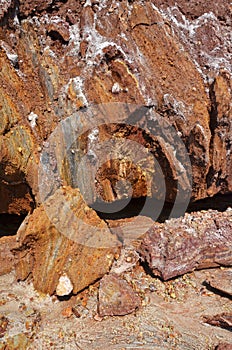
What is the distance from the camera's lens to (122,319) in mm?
3031

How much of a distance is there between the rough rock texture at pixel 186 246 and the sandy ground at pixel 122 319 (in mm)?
145

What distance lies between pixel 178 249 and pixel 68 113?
172 centimetres

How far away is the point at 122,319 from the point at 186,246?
96 cm

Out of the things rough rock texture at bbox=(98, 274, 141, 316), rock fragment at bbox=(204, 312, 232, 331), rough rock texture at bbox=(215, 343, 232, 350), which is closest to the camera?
rough rock texture at bbox=(215, 343, 232, 350)

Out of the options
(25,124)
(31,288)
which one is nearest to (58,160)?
(25,124)

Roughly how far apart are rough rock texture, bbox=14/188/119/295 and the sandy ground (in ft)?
0.44

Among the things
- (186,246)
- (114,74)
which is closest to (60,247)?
(186,246)

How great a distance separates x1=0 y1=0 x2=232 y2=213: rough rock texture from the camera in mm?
3395

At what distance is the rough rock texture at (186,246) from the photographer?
343 centimetres

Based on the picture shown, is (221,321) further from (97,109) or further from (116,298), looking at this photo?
(97,109)

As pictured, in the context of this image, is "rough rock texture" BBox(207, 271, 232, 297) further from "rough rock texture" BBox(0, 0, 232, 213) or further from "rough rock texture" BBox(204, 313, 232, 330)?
"rough rock texture" BBox(0, 0, 232, 213)

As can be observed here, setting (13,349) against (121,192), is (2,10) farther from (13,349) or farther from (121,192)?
(13,349)

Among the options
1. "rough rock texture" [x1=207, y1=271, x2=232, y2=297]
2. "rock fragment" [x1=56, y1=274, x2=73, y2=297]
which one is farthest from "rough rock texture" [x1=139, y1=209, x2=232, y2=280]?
"rock fragment" [x1=56, y1=274, x2=73, y2=297]

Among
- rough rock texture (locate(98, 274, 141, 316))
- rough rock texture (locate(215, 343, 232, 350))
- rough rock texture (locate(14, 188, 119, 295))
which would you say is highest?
rough rock texture (locate(14, 188, 119, 295))
